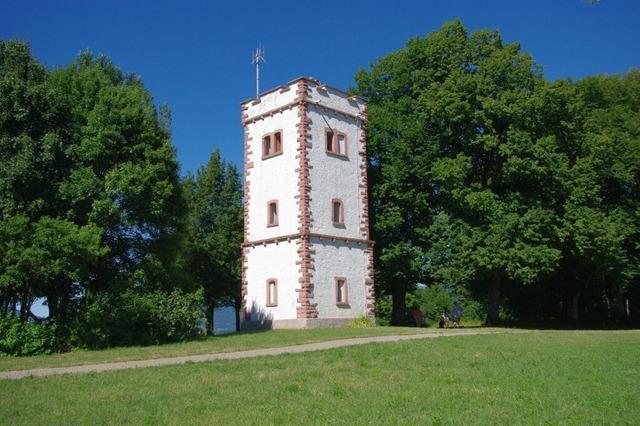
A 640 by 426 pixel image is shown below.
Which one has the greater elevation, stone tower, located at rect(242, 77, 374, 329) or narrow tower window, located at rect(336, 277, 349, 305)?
stone tower, located at rect(242, 77, 374, 329)

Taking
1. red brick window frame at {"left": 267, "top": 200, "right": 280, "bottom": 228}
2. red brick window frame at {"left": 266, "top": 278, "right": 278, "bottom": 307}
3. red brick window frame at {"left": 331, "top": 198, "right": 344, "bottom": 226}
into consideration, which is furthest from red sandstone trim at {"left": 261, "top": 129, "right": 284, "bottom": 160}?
red brick window frame at {"left": 266, "top": 278, "right": 278, "bottom": 307}

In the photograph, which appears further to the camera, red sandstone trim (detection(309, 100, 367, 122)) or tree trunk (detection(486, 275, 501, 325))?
tree trunk (detection(486, 275, 501, 325))

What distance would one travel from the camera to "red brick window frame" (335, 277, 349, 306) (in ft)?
112

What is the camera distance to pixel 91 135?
26.4m

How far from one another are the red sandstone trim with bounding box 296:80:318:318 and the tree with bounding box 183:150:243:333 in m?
13.5

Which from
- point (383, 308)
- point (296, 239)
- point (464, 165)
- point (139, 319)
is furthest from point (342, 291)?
point (383, 308)

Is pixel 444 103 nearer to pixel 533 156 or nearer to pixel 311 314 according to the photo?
pixel 533 156

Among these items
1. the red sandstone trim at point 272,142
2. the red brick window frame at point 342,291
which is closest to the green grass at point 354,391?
the red brick window frame at point 342,291

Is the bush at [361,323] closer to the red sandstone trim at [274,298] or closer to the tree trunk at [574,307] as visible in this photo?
the red sandstone trim at [274,298]

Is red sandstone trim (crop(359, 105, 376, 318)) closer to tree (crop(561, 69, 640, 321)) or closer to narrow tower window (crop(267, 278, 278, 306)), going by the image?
narrow tower window (crop(267, 278, 278, 306))

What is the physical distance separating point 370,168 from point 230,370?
28425 mm

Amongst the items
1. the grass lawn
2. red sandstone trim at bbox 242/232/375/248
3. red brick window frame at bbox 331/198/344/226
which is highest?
red brick window frame at bbox 331/198/344/226

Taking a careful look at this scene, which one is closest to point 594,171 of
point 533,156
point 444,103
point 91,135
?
point 533,156

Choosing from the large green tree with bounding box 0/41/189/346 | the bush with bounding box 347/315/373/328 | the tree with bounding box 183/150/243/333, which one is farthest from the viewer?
the tree with bounding box 183/150/243/333
